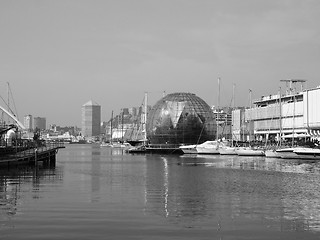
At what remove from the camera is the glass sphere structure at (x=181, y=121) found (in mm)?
159375

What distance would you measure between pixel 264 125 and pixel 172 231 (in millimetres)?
178586

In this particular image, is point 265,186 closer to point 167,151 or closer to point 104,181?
point 104,181

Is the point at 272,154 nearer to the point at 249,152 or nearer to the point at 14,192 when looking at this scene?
the point at 249,152

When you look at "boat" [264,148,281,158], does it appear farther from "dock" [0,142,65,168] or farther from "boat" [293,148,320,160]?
"dock" [0,142,65,168]

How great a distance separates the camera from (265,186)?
4419 centimetres

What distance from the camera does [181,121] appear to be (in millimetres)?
160625

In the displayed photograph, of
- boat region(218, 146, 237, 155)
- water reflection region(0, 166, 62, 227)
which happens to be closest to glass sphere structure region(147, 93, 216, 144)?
boat region(218, 146, 237, 155)

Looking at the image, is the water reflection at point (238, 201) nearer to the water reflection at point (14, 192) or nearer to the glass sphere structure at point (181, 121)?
the water reflection at point (14, 192)

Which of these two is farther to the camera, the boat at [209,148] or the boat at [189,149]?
the boat at [189,149]

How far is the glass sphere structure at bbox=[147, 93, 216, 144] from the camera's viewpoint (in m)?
159

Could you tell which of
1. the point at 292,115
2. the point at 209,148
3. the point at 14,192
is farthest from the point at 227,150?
the point at 14,192

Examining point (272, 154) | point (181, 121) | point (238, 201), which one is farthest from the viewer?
point (181, 121)

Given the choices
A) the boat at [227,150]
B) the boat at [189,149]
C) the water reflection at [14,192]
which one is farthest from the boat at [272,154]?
the water reflection at [14,192]

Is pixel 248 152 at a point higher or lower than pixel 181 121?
lower
